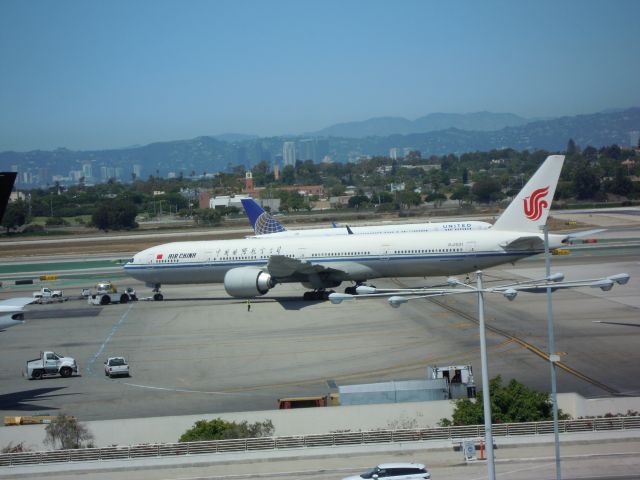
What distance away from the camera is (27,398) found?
30.2m

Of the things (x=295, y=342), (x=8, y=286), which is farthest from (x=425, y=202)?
(x=295, y=342)

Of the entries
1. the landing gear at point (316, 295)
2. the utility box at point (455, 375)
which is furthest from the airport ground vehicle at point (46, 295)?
the utility box at point (455, 375)

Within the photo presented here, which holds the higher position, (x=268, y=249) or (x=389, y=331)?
(x=268, y=249)

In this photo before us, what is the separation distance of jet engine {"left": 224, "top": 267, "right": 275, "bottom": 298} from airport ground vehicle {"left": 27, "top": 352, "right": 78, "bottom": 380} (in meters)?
15.7

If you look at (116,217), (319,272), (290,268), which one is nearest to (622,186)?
(116,217)

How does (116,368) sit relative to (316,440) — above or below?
below

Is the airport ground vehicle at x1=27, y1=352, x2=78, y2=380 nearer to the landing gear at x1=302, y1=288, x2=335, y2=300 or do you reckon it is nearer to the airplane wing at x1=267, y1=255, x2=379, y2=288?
the airplane wing at x1=267, y1=255, x2=379, y2=288

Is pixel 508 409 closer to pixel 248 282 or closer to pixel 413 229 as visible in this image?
pixel 248 282

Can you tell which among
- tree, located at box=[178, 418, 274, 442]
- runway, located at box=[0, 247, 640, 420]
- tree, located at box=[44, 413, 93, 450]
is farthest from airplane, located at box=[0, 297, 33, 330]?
tree, located at box=[178, 418, 274, 442]

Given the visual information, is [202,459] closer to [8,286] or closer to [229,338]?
[229,338]

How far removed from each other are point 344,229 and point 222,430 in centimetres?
4385

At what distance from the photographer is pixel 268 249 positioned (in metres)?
51.2

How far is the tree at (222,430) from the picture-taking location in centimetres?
2273

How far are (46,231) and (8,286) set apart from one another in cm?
7127
